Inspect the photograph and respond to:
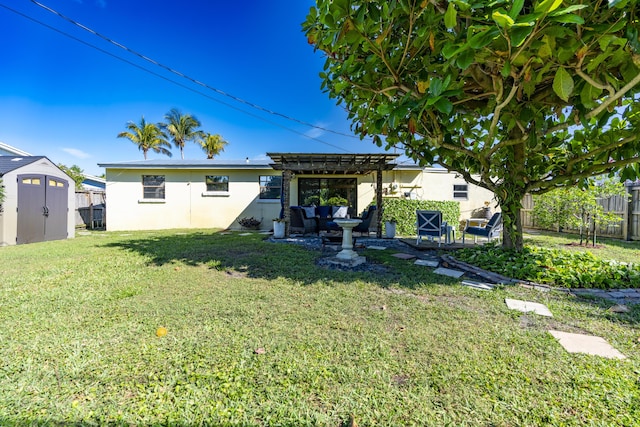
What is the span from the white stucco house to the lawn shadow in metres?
5.11

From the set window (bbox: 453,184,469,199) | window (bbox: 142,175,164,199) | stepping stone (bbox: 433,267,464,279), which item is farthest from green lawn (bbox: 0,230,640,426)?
window (bbox: 453,184,469,199)

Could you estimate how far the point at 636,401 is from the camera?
167cm

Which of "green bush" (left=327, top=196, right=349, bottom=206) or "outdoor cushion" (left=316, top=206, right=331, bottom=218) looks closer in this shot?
"outdoor cushion" (left=316, top=206, right=331, bottom=218)

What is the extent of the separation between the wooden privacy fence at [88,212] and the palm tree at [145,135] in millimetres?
14798

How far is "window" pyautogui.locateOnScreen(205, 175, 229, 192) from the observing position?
41.4 feet

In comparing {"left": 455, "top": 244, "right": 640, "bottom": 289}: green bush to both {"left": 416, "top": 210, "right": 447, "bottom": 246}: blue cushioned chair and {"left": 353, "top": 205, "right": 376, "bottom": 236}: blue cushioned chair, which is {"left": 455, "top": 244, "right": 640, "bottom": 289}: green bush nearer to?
{"left": 416, "top": 210, "right": 447, "bottom": 246}: blue cushioned chair

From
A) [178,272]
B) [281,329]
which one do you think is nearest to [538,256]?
[281,329]

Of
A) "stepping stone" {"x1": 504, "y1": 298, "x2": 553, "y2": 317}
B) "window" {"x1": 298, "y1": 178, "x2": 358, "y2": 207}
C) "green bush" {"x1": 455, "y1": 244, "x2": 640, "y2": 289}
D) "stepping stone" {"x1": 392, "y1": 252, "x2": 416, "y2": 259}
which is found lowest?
"stepping stone" {"x1": 504, "y1": 298, "x2": 553, "y2": 317}

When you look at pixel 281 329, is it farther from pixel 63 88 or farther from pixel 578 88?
pixel 63 88

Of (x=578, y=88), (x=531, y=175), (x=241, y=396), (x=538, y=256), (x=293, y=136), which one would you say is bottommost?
Result: (x=241, y=396)

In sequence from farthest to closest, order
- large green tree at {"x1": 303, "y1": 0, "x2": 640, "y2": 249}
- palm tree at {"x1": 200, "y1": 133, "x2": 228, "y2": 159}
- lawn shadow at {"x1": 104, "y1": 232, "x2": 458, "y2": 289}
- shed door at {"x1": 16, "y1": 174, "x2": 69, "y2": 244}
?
palm tree at {"x1": 200, "y1": 133, "x2": 228, "y2": 159}
shed door at {"x1": 16, "y1": 174, "x2": 69, "y2": 244}
lawn shadow at {"x1": 104, "y1": 232, "x2": 458, "y2": 289}
large green tree at {"x1": 303, "y1": 0, "x2": 640, "y2": 249}

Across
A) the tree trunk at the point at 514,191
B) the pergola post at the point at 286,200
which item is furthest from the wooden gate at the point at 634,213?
the pergola post at the point at 286,200

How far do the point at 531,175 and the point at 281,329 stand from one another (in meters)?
5.62

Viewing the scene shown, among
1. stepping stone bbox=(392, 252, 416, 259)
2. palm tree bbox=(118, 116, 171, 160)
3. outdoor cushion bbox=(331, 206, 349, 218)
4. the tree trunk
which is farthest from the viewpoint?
palm tree bbox=(118, 116, 171, 160)
